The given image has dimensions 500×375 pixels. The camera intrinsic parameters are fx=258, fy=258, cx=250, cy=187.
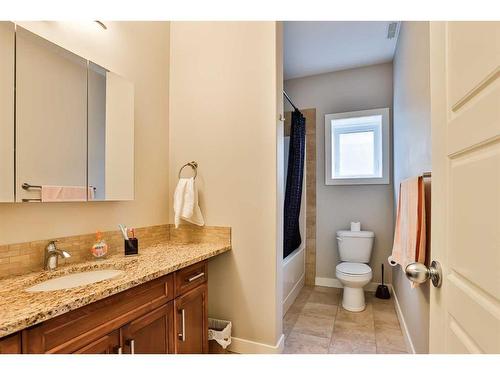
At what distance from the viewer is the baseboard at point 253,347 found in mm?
1808

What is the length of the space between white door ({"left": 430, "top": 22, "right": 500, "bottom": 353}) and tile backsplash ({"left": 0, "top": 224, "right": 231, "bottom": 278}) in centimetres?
137

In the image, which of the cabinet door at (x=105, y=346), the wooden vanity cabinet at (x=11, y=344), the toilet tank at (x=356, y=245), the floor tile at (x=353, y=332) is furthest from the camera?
the toilet tank at (x=356, y=245)

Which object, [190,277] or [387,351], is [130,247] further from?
[387,351]

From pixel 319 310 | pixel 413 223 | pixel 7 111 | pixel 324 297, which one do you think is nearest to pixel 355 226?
pixel 324 297

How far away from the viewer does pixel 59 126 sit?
1.29 metres

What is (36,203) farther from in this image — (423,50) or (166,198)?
(423,50)

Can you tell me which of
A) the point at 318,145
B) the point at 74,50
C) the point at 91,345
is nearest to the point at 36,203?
the point at 91,345

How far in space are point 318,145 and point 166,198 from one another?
2111 mm

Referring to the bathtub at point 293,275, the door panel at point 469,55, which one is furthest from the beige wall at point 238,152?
the door panel at point 469,55

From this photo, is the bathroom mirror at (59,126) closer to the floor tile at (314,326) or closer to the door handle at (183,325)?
the door handle at (183,325)

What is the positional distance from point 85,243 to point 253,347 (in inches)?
51.8

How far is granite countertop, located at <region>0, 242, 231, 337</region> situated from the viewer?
2.46ft

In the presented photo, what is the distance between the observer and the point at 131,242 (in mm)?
1560

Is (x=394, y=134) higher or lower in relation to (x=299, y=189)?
higher
